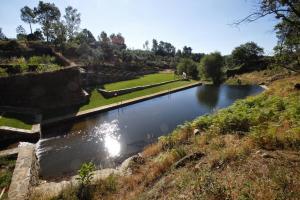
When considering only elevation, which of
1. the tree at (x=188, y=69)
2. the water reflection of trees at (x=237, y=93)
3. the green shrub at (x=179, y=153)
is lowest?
the water reflection of trees at (x=237, y=93)

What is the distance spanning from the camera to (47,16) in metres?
42.1

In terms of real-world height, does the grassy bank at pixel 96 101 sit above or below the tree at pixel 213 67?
below

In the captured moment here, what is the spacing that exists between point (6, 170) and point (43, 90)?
12.9 meters

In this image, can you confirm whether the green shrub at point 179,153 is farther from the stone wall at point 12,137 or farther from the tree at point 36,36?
the tree at point 36,36

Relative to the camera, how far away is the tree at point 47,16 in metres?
40.8

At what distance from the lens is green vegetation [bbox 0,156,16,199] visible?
715 centimetres

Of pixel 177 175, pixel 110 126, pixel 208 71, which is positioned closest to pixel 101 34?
pixel 208 71

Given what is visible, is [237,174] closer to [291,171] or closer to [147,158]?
[291,171]

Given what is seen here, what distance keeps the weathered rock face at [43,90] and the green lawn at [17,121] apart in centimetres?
294

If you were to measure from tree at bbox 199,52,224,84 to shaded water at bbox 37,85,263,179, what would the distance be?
68.1 feet

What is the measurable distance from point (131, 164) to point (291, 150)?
5.20 metres

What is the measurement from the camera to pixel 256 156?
5102 mm

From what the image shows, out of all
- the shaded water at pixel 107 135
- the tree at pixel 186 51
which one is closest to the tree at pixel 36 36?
the shaded water at pixel 107 135

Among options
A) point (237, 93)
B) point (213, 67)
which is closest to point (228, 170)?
point (237, 93)
